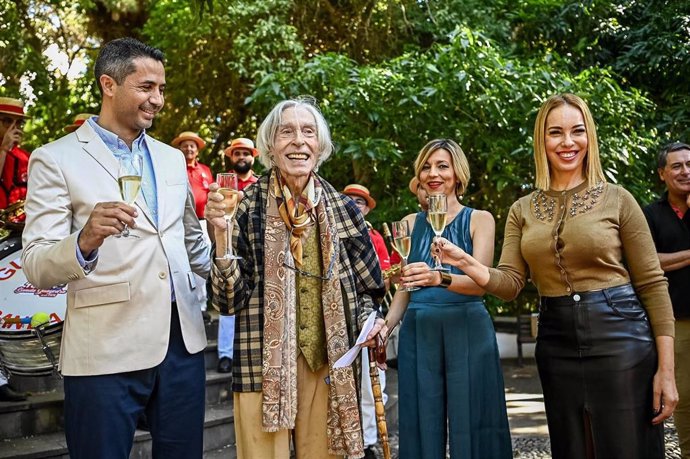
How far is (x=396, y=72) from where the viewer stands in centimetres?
821

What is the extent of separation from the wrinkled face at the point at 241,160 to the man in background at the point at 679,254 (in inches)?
154

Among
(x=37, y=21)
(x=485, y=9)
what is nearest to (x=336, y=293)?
(x=485, y=9)

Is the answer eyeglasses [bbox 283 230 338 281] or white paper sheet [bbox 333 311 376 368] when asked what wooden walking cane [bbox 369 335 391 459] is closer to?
white paper sheet [bbox 333 311 376 368]

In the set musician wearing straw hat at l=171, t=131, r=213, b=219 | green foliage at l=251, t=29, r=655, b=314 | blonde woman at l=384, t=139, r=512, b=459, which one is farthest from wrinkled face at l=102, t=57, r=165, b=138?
green foliage at l=251, t=29, r=655, b=314

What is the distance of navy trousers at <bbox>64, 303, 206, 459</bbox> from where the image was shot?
110 inches

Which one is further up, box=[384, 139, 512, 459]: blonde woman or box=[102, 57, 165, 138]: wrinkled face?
box=[102, 57, 165, 138]: wrinkled face

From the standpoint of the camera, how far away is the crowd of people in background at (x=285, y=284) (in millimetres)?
2812

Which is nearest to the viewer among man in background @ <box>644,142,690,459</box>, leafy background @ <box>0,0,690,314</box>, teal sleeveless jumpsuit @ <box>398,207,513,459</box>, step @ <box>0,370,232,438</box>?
teal sleeveless jumpsuit @ <box>398,207,513,459</box>

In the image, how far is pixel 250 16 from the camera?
10.3 meters

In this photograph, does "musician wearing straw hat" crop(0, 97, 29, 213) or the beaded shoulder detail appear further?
"musician wearing straw hat" crop(0, 97, 29, 213)

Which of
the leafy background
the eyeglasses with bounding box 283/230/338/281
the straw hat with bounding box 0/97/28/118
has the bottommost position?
the eyeglasses with bounding box 283/230/338/281

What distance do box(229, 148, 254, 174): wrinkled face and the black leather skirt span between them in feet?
15.8

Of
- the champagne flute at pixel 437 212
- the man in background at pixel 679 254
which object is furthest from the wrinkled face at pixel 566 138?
the man in background at pixel 679 254

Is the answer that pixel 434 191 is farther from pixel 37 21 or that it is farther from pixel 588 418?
pixel 37 21
